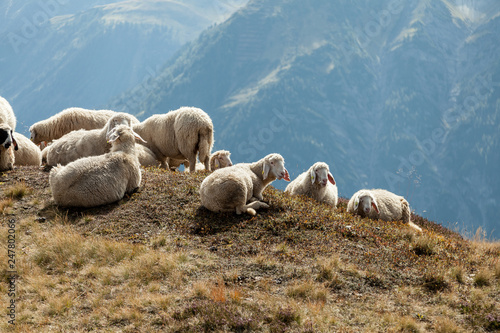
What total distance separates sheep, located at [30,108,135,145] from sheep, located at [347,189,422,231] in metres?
9.58

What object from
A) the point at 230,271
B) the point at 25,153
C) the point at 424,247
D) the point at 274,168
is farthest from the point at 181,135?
the point at 424,247

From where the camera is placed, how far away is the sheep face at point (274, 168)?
34.3 feet

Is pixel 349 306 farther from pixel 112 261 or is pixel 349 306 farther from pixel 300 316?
pixel 112 261

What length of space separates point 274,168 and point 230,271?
3.81 meters

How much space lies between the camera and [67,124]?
17.2 meters

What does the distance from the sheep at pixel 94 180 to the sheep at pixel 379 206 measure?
20.6 feet

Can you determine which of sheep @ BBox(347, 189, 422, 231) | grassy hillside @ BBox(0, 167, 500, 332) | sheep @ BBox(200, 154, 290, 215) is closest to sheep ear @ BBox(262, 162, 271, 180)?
sheep @ BBox(200, 154, 290, 215)

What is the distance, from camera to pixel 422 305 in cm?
683

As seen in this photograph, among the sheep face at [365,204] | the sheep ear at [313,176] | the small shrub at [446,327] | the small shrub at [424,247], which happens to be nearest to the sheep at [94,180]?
the sheep ear at [313,176]

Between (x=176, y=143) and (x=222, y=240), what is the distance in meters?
6.93

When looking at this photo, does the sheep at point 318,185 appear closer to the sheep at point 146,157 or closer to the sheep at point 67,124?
the sheep at point 146,157

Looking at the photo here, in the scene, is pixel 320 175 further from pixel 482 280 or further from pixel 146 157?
pixel 146 157

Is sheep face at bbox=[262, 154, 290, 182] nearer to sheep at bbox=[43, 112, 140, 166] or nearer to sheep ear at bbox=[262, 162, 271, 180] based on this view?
sheep ear at bbox=[262, 162, 271, 180]

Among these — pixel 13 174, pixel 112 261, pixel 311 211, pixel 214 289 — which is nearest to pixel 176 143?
pixel 13 174
